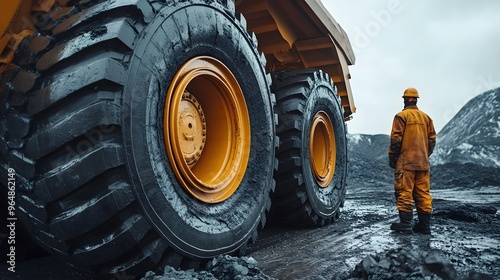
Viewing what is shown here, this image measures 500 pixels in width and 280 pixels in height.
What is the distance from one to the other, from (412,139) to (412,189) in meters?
0.51

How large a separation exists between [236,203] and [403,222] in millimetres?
2429

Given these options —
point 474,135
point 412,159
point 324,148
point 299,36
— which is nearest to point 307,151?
point 324,148

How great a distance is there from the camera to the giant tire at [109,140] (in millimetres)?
1693

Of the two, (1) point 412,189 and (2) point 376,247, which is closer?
(2) point 376,247

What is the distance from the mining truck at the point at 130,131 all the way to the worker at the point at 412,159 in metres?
2.18

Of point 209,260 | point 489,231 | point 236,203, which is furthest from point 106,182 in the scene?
point 489,231

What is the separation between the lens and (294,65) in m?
5.09

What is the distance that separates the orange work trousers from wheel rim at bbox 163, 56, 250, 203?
2356 millimetres

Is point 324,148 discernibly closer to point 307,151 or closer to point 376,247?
point 307,151

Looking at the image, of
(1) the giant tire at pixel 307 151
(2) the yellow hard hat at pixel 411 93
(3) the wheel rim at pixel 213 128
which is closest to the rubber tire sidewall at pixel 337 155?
(1) the giant tire at pixel 307 151

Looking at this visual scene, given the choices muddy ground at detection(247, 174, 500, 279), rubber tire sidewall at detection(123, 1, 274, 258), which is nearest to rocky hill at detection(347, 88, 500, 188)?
muddy ground at detection(247, 174, 500, 279)

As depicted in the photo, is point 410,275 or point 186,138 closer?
point 410,275

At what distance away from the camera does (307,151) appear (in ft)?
13.3

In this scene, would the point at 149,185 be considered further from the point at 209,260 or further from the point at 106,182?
the point at 209,260
